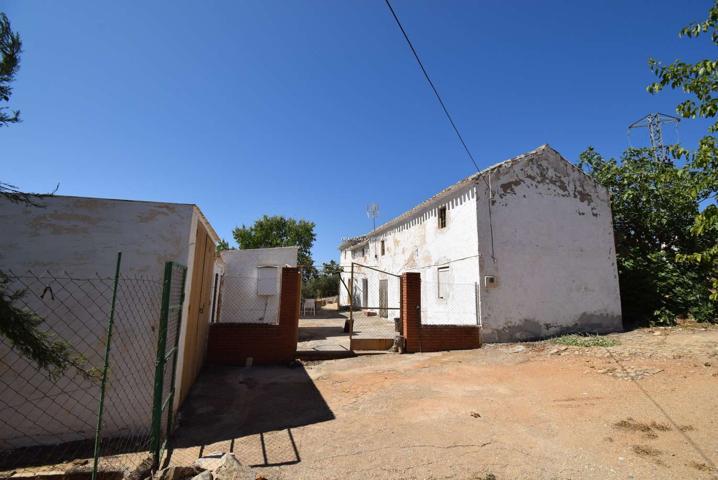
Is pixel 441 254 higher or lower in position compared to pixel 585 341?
higher

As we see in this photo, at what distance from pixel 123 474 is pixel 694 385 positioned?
28.5 ft

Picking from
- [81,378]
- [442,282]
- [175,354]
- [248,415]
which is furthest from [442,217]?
[81,378]

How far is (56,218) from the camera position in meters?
4.90

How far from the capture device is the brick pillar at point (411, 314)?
395 inches

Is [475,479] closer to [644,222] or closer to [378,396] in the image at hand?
[378,396]

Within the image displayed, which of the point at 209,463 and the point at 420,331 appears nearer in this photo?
the point at 209,463

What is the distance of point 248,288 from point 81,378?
834cm

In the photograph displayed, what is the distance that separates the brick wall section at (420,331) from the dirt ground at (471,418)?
132 cm

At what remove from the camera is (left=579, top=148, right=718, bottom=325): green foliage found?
41.2 ft

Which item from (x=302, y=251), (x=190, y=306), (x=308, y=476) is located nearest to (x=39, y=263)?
(x=190, y=306)

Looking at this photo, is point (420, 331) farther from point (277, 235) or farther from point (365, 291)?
point (277, 235)

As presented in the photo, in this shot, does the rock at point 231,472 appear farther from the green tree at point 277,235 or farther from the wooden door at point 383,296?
the green tree at point 277,235

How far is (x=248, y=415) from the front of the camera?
5520 mm

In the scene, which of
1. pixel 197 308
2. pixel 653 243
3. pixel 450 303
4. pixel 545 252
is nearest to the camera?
pixel 197 308
